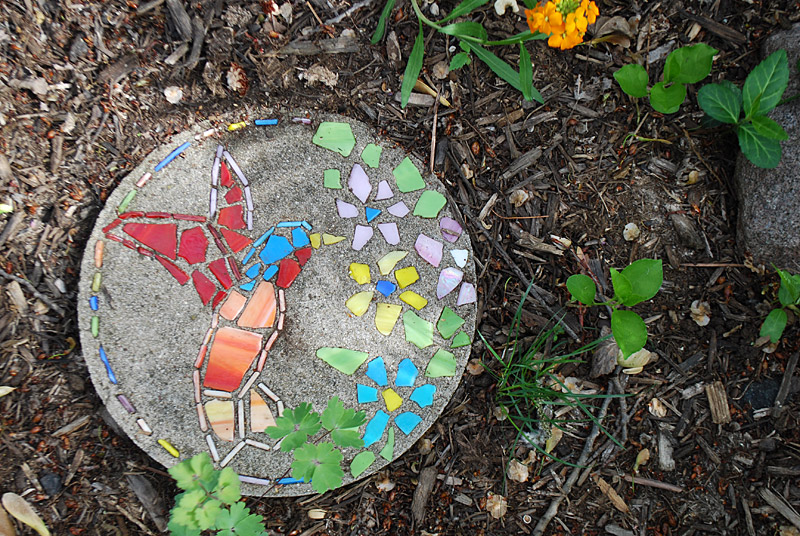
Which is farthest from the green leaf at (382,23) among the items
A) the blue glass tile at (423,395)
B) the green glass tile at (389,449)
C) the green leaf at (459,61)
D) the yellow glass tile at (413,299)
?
the green glass tile at (389,449)

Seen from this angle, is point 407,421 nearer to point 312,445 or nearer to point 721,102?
point 312,445

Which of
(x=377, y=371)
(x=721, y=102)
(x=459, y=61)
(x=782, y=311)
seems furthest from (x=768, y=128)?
(x=377, y=371)

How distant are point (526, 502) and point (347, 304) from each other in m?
0.93

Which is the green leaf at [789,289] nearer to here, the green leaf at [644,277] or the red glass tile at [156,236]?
the green leaf at [644,277]

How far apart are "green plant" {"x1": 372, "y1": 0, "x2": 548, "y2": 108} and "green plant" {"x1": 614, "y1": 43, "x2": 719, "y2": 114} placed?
12.4 inches

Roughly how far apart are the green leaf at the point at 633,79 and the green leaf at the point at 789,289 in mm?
785

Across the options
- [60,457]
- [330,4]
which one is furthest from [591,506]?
[330,4]

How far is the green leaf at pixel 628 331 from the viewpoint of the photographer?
5.74ft

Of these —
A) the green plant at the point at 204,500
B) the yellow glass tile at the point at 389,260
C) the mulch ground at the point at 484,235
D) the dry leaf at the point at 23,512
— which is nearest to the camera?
the green plant at the point at 204,500

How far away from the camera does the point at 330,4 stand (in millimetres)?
1990

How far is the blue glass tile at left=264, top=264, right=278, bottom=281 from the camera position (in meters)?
1.85

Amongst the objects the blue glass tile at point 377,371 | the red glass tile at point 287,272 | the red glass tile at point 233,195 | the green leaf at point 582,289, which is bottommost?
the blue glass tile at point 377,371

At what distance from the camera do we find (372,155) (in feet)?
6.45

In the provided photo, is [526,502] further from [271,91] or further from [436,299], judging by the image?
[271,91]
